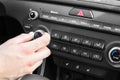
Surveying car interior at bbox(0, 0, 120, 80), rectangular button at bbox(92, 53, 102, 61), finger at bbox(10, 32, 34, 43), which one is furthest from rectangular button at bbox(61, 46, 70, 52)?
finger at bbox(10, 32, 34, 43)

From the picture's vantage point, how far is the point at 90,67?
4.30 feet

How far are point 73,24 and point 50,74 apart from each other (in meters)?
0.30

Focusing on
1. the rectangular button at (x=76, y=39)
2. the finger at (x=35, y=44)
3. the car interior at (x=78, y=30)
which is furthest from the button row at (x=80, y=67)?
the finger at (x=35, y=44)

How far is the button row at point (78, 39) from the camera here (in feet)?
4.06

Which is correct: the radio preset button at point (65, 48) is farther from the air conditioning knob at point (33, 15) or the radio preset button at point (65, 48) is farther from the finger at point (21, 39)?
the finger at point (21, 39)

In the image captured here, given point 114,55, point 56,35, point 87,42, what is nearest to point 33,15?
point 56,35

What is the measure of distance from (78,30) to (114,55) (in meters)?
0.16

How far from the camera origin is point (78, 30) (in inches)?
50.4

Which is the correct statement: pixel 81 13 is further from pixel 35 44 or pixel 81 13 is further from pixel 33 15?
pixel 35 44

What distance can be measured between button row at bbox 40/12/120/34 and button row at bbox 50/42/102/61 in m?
0.08

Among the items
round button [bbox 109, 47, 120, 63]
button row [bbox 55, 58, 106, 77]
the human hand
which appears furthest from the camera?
button row [bbox 55, 58, 106, 77]

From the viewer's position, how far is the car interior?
4.00 ft

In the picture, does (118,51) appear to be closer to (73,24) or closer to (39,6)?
(73,24)

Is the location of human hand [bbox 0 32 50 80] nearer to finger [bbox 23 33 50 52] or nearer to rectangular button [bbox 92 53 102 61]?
finger [bbox 23 33 50 52]
